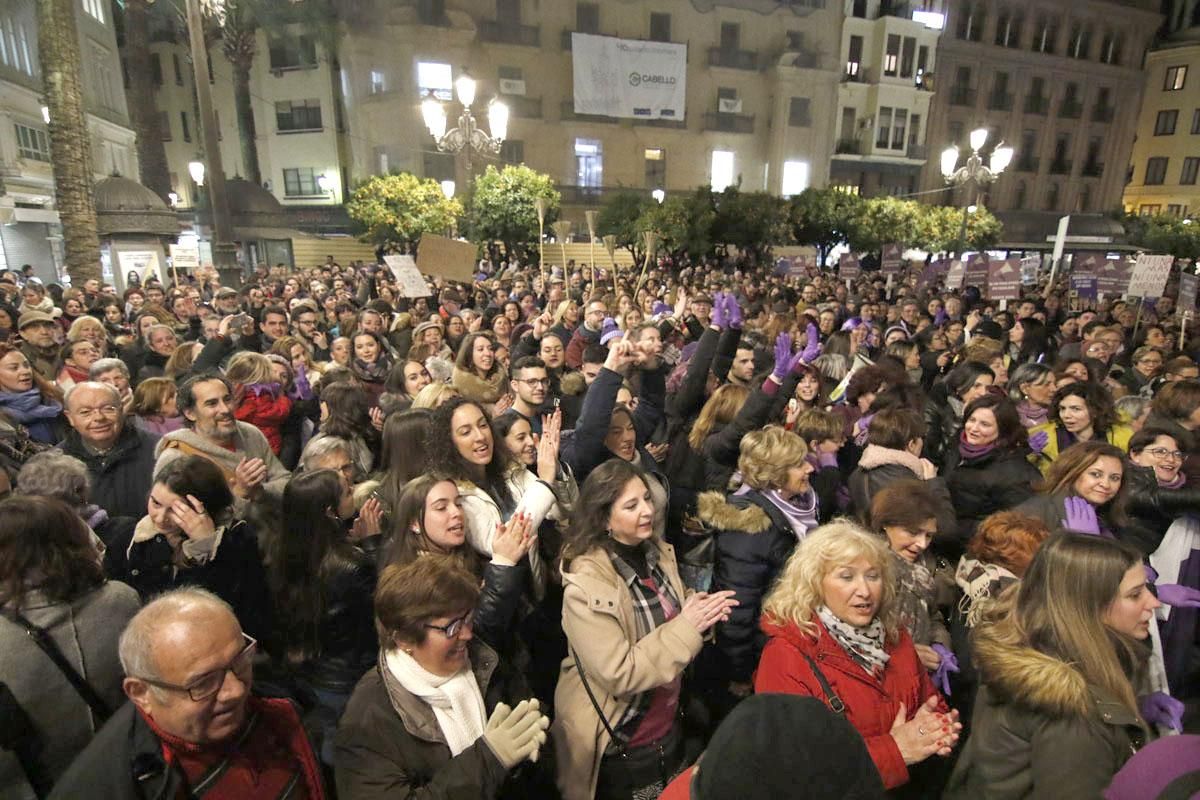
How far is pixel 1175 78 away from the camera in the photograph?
43562 mm

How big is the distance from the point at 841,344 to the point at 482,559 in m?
5.50

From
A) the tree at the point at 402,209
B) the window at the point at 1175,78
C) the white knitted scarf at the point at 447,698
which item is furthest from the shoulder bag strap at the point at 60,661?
the window at the point at 1175,78

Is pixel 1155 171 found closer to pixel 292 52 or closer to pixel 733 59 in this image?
pixel 733 59

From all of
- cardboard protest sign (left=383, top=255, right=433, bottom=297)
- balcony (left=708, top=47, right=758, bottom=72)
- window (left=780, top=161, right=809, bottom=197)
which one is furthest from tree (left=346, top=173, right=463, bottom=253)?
window (left=780, top=161, right=809, bottom=197)

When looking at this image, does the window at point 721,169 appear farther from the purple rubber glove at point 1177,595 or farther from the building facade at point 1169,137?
the purple rubber glove at point 1177,595

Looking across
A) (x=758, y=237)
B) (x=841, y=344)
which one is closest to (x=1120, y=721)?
(x=841, y=344)

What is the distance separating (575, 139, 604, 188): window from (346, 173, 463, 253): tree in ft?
41.7

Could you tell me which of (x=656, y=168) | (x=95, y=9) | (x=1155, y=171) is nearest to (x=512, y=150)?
(x=656, y=168)

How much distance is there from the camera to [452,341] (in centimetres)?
825

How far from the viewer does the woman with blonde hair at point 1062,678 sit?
1.83 metres

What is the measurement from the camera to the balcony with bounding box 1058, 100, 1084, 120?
1694 inches

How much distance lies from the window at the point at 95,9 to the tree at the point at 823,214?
3187cm

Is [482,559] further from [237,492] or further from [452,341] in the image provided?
[452,341]

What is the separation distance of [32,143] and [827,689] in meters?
31.7
